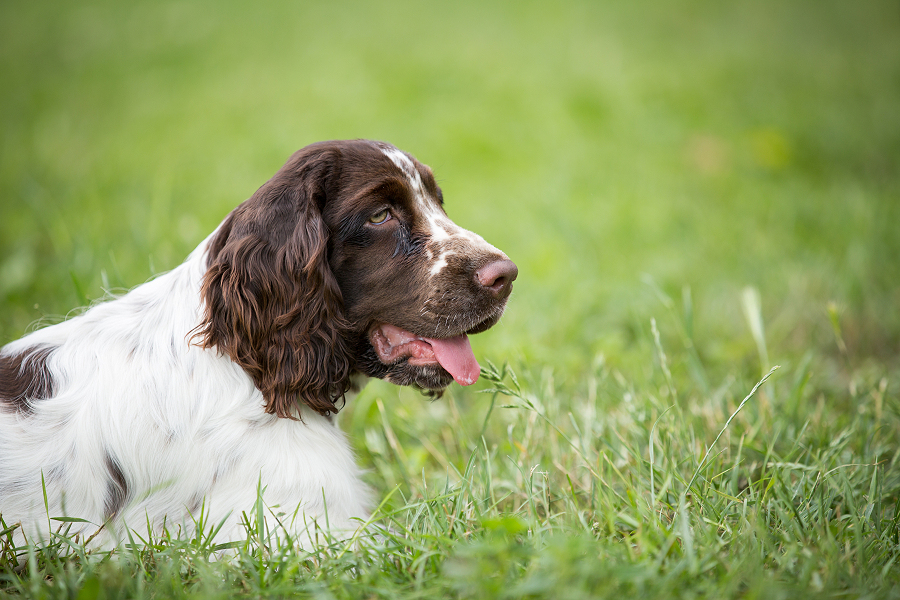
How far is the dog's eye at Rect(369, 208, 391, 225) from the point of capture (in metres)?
2.65

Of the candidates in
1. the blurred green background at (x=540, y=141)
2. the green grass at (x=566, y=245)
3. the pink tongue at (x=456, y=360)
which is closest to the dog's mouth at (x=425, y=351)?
the pink tongue at (x=456, y=360)

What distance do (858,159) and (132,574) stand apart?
28.5 feet

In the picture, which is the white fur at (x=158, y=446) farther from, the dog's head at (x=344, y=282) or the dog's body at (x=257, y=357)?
the dog's head at (x=344, y=282)

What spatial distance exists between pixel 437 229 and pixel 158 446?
4.56 feet

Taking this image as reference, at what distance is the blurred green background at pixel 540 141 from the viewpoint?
4559mm

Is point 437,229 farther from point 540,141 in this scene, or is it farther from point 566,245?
point 540,141

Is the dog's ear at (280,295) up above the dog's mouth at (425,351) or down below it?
above

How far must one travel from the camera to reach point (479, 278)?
8.55 ft

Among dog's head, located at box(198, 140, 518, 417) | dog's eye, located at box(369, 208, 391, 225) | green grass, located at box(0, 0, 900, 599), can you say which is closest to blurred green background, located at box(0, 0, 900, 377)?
green grass, located at box(0, 0, 900, 599)

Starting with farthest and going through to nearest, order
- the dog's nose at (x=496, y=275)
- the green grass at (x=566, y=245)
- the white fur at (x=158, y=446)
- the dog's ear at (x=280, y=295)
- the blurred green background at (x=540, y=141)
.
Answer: the blurred green background at (x=540, y=141) → the dog's nose at (x=496, y=275) → the dog's ear at (x=280, y=295) → the white fur at (x=158, y=446) → the green grass at (x=566, y=245)

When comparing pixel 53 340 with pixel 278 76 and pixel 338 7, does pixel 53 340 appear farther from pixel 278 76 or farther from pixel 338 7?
pixel 338 7

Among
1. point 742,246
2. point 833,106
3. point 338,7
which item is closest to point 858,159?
point 833,106

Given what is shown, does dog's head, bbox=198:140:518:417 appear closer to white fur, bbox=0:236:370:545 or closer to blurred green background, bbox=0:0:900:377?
white fur, bbox=0:236:370:545

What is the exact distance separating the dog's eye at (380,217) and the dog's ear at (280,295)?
22 centimetres
